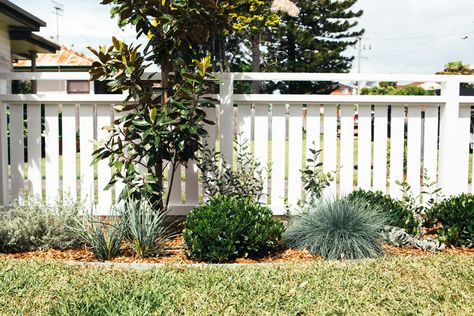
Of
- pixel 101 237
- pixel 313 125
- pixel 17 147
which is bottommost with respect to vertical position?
pixel 101 237

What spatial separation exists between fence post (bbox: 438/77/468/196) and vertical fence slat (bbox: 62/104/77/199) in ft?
13.8

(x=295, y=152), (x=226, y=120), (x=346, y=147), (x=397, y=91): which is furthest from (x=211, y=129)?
(x=397, y=91)

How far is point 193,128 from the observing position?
4.93m

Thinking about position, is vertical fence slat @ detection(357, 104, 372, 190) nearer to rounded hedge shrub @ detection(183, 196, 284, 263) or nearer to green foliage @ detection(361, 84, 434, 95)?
rounded hedge shrub @ detection(183, 196, 284, 263)

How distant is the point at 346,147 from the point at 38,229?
11.0 feet

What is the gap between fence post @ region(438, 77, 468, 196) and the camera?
230 inches

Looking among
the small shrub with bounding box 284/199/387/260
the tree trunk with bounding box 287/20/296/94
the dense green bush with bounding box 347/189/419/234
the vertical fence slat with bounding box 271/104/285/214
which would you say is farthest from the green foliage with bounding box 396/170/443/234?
the tree trunk with bounding box 287/20/296/94

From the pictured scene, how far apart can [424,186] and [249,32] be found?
86.6 ft

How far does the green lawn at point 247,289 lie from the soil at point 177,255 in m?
0.35

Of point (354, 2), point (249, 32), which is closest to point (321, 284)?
point (249, 32)

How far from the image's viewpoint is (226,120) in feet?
18.7

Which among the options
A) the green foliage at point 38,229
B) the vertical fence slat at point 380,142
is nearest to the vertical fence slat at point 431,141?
the vertical fence slat at point 380,142

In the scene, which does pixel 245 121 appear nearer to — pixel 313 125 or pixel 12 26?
pixel 313 125

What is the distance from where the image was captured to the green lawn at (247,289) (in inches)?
126
